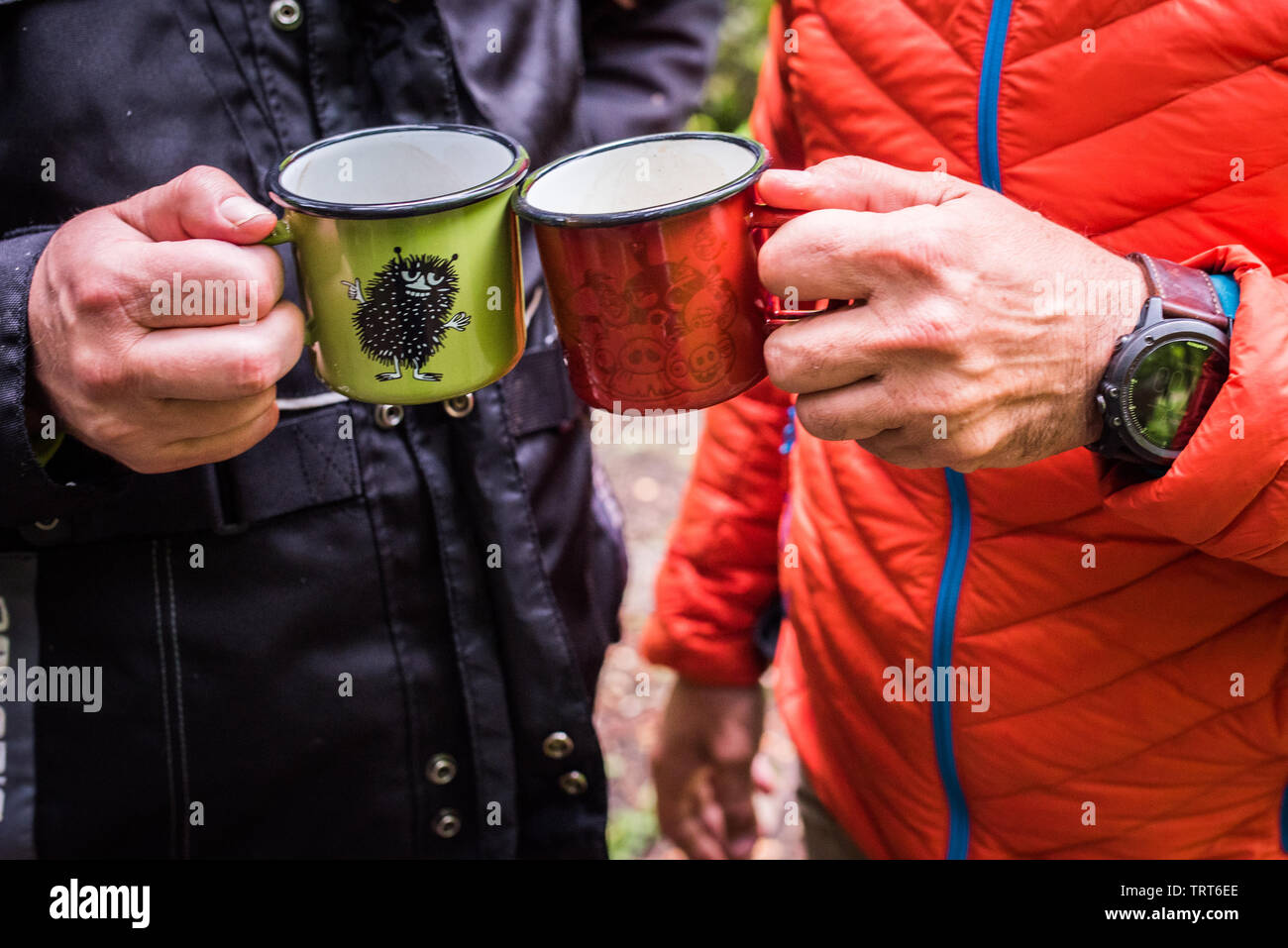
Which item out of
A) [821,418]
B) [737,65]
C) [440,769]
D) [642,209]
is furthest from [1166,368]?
[737,65]

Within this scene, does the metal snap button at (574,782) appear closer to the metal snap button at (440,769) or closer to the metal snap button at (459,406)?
the metal snap button at (440,769)

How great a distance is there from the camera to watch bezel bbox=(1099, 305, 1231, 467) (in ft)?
3.71

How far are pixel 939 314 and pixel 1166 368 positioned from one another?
0.25 metres

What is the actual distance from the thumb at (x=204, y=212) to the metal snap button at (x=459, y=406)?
47 centimetres

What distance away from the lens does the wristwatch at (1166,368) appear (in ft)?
3.72

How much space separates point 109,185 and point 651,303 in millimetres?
770

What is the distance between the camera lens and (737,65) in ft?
20.3

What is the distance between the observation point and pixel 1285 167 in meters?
1.18

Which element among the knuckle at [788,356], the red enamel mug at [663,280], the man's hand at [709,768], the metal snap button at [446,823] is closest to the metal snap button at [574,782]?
the metal snap button at [446,823]

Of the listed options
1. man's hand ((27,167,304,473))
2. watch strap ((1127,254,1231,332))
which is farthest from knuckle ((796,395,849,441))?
man's hand ((27,167,304,473))

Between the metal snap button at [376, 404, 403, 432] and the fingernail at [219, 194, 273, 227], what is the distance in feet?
1.46

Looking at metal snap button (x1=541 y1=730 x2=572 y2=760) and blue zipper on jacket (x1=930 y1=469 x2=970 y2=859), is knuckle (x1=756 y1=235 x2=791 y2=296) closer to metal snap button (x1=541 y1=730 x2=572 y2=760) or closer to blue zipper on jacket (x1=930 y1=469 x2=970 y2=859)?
blue zipper on jacket (x1=930 y1=469 x2=970 y2=859)

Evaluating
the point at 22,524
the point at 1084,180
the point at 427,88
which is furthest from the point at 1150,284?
the point at 22,524

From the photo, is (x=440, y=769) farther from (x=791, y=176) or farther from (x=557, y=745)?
(x=791, y=176)
